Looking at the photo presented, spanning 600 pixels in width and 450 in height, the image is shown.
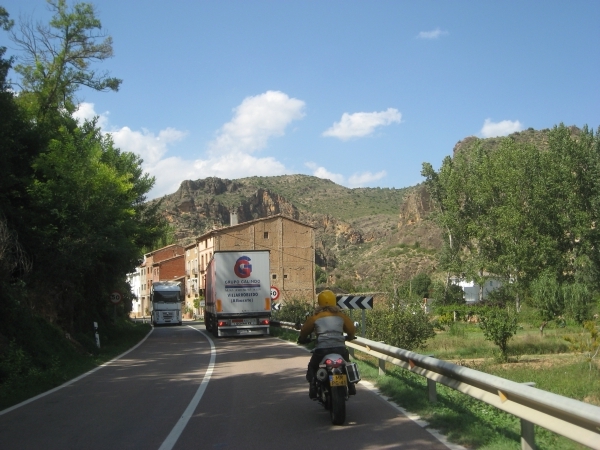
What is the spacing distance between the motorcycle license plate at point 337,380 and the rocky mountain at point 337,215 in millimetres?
87818

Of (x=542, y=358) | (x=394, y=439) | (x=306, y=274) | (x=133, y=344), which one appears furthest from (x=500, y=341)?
(x=306, y=274)

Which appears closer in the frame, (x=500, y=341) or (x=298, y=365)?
(x=298, y=365)

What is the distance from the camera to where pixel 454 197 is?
5522 cm

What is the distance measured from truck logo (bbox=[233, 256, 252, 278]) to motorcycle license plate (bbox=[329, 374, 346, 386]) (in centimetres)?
2077

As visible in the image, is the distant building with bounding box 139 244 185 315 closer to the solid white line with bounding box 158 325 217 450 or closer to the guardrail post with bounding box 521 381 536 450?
the solid white line with bounding box 158 325 217 450

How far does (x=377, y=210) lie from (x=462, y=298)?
85.1 metres

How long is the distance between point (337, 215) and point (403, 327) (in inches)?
4643

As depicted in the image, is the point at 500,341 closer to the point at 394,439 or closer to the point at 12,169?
the point at 394,439

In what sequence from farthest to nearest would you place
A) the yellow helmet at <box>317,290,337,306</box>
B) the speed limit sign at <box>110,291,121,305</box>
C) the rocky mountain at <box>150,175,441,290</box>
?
the rocky mountain at <box>150,175,441,290</box> → the speed limit sign at <box>110,291,121,305</box> → the yellow helmet at <box>317,290,337,306</box>

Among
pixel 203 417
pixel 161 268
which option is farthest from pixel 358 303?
pixel 161 268

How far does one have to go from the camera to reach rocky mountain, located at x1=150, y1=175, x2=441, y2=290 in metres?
107

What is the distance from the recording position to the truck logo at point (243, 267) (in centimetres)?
2850

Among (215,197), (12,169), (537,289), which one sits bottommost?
(537,289)

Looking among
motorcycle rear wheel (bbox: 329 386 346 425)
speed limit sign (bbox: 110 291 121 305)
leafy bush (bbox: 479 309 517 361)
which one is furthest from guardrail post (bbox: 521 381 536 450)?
speed limit sign (bbox: 110 291 121 305)
